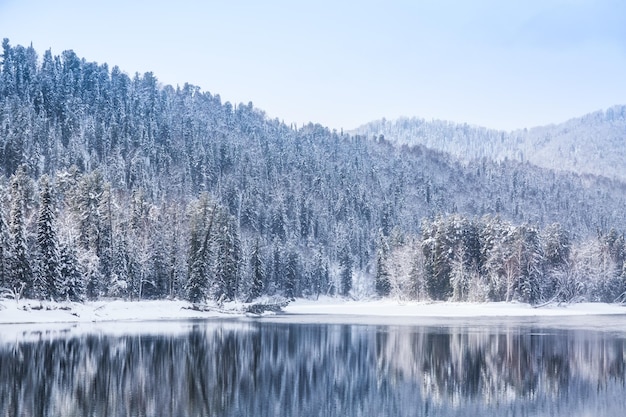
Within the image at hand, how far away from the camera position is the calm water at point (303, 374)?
2933cm

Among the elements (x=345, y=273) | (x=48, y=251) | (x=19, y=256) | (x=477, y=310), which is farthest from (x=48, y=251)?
(x=345, y=273)

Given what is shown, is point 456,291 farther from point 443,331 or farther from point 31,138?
point 31,138

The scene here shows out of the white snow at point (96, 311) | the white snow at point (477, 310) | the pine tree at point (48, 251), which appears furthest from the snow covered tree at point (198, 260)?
the white snow at point (477, 310)

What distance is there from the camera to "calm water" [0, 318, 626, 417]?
29328mm

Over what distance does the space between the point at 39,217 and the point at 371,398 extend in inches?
2088

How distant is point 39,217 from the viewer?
73250 millimetres

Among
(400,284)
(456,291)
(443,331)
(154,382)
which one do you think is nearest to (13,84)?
(400,284)

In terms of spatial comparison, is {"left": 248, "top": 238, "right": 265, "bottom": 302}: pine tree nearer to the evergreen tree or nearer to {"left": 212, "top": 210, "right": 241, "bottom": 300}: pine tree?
{"left": 212, "top": 210, "right": 241, "bottom": 300}: pine tree

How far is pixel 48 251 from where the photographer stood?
2889 inches

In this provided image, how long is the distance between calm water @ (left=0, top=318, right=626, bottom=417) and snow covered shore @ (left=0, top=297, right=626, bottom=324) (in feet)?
32.6

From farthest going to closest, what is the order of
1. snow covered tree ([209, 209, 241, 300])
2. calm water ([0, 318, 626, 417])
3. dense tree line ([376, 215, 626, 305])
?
dense tree line ([376, 215, 626, 305]), snow covered tree ([209, 209, 241, 300]), calm water ([0, 318, 626, 417])

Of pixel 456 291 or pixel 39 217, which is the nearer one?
pixel 39 217

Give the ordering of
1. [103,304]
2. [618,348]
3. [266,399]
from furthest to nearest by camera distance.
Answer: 1. [103,304]
2. [618,348]
3. [266,399]

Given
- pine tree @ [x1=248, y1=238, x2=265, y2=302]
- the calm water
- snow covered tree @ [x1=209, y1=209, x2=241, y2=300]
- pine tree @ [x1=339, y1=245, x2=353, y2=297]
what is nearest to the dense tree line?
pine tree @ [x1=339, y1=245, x2=353, y2=297]
